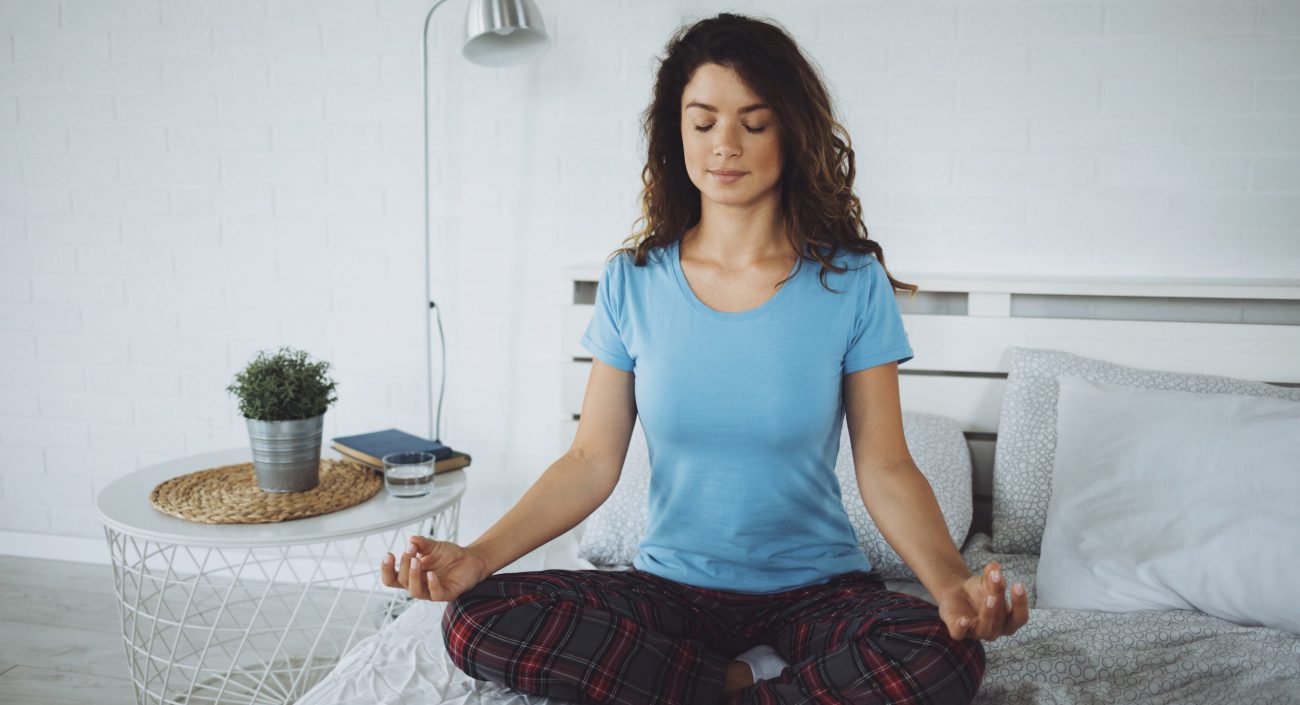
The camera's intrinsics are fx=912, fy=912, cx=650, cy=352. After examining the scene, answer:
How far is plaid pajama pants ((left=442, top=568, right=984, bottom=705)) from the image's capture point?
37.2 inches

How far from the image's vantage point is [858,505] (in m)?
1.55

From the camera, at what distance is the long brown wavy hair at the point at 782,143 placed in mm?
1207

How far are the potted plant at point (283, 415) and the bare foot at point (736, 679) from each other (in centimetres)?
93

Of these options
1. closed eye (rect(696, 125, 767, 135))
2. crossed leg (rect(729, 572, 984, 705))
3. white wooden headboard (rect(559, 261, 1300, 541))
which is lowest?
crossed leg (rect(729, 572, 984, 705))

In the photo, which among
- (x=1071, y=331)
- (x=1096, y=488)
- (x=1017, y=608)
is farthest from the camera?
(x=1071, y=331)

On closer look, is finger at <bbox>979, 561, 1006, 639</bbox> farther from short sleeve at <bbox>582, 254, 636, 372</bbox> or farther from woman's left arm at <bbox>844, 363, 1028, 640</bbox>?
short sleeve at <bbox>582, 254, 636, 372</bbox>

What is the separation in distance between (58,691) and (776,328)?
5.48 feet

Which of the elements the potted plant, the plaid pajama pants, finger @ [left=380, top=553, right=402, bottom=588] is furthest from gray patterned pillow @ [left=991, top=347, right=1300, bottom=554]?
the potted plant

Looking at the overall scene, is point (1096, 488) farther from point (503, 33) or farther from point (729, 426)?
point (503, 33)

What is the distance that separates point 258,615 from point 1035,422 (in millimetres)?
1750

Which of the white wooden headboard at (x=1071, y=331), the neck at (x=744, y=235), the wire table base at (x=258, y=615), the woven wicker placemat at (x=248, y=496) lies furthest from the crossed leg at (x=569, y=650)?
the white wooden headboard at (x=1071, y=331)

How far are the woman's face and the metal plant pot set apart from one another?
88 centimetres

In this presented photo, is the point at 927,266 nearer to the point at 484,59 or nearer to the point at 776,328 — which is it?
the point at 776,328

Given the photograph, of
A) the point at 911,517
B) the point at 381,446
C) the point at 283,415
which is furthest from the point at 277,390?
the point at 911,517
